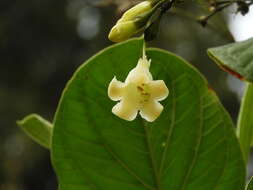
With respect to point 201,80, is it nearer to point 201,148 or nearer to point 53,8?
point 201,148

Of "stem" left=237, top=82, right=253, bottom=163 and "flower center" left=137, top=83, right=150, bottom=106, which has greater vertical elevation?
"flower center" left=137, top=83, right=150, bottom=106

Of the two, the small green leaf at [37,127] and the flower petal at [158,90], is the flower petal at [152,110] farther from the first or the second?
the small green leaf at [37,127]

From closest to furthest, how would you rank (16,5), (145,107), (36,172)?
(145,107)
(36,172)
(16,5)

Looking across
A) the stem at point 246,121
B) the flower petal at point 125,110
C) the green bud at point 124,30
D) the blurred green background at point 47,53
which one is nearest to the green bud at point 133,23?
the green bud at point 124,30

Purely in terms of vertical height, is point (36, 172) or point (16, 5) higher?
point (16, 5)

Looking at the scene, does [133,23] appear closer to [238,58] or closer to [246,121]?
[238,58]

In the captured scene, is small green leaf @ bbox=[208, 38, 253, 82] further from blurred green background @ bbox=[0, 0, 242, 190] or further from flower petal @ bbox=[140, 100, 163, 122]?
blurred green background @ bbox=[0, 0, 242, 190]

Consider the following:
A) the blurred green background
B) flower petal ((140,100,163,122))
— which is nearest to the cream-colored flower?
flower petal ((140,100,163,122))

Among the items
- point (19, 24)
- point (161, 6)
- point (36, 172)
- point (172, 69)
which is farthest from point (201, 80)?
point (19, 24)
